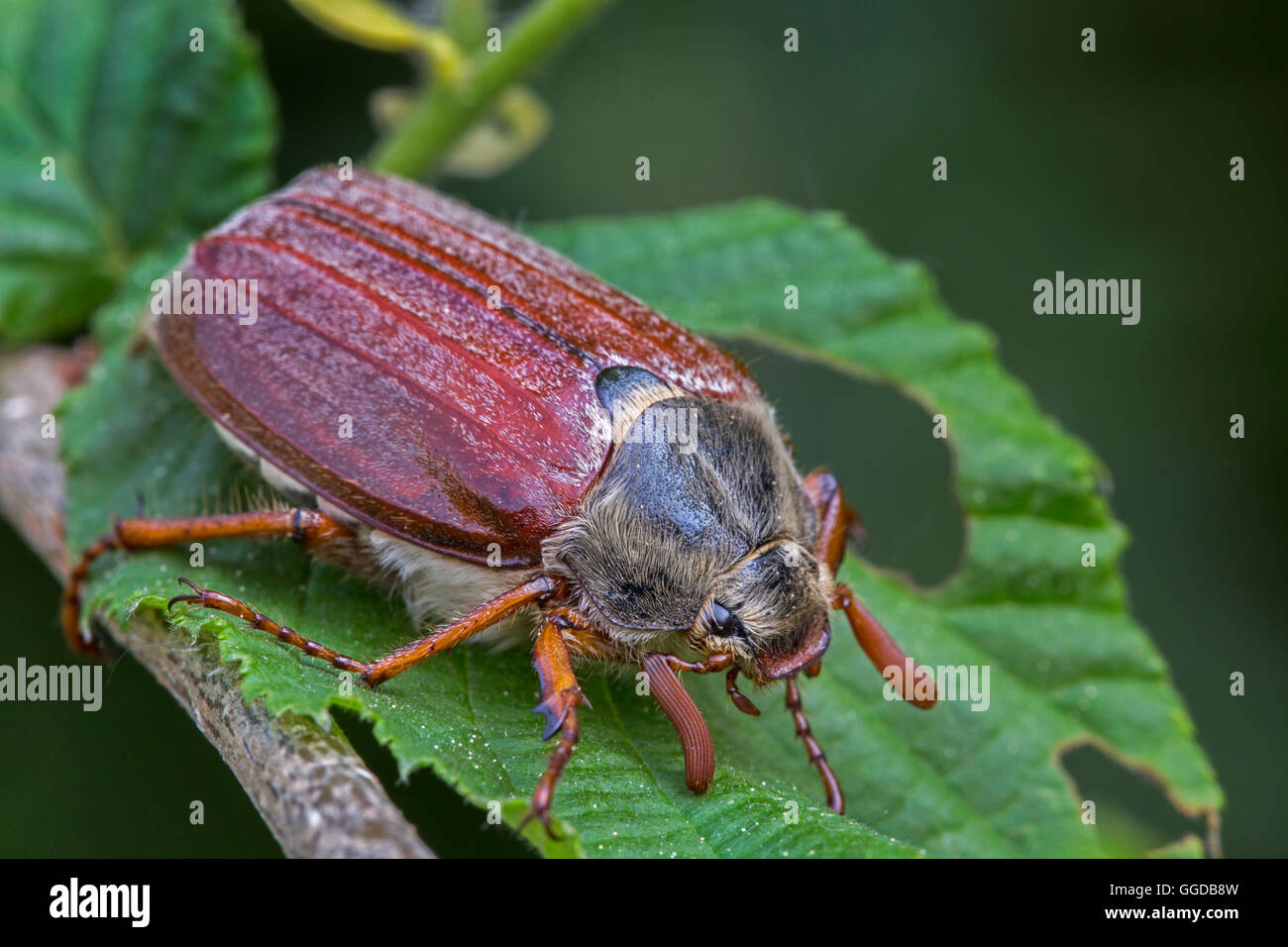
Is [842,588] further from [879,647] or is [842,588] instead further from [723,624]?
[723,624]

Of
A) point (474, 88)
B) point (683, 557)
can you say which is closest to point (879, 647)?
point (683, 557)

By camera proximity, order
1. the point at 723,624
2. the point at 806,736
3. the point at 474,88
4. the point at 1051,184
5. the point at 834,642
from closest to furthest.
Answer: the point at 723,624 < the point at 806,736 < the point at 834,642 < the point at 474,88 < the point at 1051,184

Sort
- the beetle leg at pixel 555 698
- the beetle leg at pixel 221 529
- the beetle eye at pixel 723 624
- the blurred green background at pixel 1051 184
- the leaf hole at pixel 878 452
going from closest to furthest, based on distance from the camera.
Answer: the beetle leg at pixel 555 698
the beetle eye at pixel 723 624
the beetle leg at pixel 221 529
the leaf hole at pixel 878 452
the blurred green background at pixel 1051 184

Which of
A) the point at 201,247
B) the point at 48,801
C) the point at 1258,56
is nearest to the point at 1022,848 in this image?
the point at 201,247

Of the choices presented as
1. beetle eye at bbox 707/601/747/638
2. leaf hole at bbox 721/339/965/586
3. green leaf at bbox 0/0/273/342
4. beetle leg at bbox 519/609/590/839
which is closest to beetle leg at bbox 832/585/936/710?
beetle eye at bbox 707/601/747/638

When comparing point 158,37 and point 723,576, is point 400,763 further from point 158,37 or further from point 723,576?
point 158,37

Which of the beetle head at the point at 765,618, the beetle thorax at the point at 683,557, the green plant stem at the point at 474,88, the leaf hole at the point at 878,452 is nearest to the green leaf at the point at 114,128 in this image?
the green plant stem at the point at 474,88

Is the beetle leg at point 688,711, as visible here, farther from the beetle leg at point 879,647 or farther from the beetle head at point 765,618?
→ the beetle leg at point 879,647
